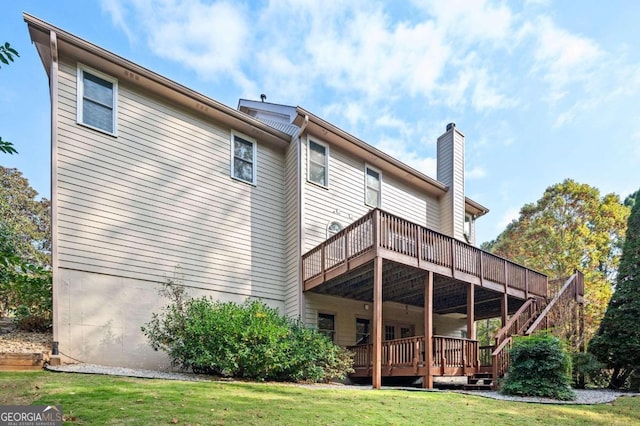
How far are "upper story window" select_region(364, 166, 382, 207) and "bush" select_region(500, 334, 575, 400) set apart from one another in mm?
6540

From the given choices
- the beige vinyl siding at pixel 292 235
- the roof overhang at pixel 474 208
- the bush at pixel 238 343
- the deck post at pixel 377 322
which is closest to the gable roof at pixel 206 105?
the beige vinyl siding at pixel 292 235

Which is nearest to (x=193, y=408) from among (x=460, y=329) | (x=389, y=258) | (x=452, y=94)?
(x=389, y=258)

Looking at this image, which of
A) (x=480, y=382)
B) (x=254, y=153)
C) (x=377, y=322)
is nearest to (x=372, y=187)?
(x=254, y=153)

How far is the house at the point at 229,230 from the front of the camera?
9.22 meters

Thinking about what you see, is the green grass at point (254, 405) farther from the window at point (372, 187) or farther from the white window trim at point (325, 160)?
the window at point (372, 187)

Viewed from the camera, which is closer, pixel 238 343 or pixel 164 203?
pixel 238 343

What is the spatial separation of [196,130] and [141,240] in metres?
3.45

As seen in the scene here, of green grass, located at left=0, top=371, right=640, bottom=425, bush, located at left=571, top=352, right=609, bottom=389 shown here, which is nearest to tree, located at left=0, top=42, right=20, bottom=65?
green grass, located at left=0, top=371, right=640, bottom=425

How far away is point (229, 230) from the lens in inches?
454

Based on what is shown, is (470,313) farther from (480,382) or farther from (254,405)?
(254,405)

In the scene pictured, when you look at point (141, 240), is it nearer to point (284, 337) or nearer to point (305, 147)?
point (284, 337)

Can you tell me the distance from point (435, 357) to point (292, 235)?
205 inches

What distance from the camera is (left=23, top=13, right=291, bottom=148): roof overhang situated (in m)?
9.13

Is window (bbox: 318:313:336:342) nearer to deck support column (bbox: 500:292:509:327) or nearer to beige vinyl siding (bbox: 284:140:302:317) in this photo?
beige vinyl siding (bbox: 284:140:302:317)
